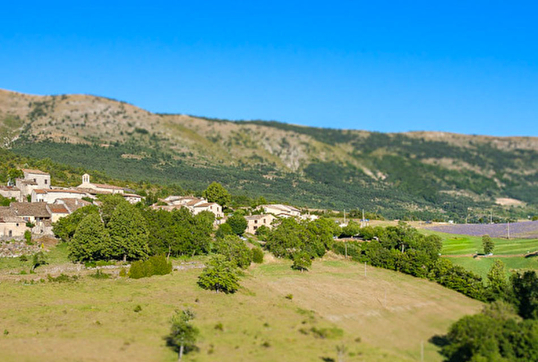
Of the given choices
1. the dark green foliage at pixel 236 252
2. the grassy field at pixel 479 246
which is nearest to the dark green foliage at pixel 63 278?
the dark green foliage at pixel 236 252

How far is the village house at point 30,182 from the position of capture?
86.5 meters

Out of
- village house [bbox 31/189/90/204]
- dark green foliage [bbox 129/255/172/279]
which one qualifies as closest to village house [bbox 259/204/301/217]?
village house [bbox 31/189/90/204]

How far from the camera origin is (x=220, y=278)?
5159cm

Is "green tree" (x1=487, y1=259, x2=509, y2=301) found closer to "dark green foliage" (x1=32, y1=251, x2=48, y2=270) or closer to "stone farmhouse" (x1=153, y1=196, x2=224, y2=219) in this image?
"dark green foliage" (x1=32, y1=251, x2=48, y2=270)

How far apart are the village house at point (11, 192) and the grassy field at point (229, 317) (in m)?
33.2

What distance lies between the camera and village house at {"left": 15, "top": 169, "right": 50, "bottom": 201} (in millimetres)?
86500

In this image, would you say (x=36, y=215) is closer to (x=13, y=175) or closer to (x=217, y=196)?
(x=13, y=175)

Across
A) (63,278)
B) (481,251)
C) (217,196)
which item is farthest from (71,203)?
(481,251)

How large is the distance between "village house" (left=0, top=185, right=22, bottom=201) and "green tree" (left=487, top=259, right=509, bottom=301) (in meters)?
71.0

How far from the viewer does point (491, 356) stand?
3362 centimetres

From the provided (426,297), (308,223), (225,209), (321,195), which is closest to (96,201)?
(225,209)

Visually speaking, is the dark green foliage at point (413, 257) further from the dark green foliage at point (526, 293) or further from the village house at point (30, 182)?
the village house at point (30, 182)

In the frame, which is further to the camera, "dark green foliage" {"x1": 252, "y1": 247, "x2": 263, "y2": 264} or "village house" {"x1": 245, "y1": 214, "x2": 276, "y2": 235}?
"village house" {"x1": 245, "y1": 214, "x2": 276, "y2": 235}

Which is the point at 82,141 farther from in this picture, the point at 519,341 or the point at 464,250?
the point at 519,341
